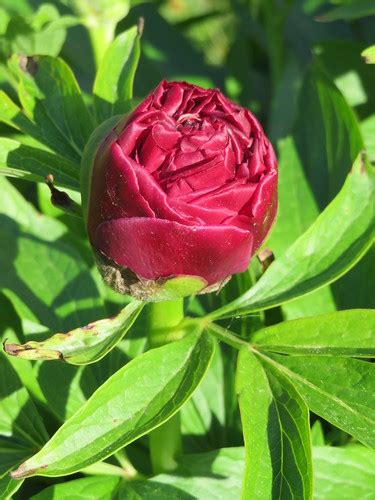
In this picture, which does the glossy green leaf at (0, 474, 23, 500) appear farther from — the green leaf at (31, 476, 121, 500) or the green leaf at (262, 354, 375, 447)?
the green leaf at (262, 354, 375, 447)

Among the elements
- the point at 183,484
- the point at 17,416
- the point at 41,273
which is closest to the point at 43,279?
the point at 41,273

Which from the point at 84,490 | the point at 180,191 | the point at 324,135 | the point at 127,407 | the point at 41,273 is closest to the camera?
the point at 180,191

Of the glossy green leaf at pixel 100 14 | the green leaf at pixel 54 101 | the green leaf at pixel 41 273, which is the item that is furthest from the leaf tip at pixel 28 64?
the glossy green leaf at pixel 100 14

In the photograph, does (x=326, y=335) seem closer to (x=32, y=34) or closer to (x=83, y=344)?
(x=83, y=344)

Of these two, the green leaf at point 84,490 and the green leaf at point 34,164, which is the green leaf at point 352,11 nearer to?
the green leaf at point 34,164

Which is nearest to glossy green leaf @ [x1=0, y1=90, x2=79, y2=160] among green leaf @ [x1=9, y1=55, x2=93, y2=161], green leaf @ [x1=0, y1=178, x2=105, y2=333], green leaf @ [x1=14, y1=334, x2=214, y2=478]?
green leaf @ [x1=9, y1=55, x2=93, y2=161]

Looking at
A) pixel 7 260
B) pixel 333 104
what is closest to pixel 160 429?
pixel 7 260
